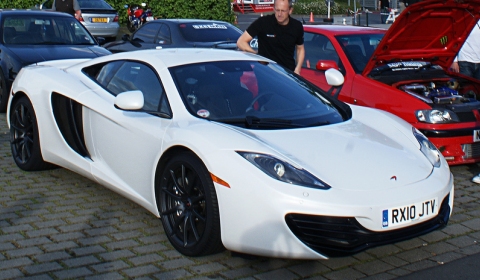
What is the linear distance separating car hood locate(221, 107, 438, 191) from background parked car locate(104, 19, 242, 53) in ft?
24.6

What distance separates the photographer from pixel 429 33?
24.3 feet

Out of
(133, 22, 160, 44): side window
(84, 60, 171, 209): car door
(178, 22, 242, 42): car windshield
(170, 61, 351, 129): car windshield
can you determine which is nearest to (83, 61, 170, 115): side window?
(84, 60, 171, 209): car door

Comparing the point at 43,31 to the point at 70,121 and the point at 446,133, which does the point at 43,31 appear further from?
the point at 446,133

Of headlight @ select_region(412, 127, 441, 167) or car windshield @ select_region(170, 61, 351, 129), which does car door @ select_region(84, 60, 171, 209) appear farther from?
headlight @ select_region(412, 127, 441, 167)

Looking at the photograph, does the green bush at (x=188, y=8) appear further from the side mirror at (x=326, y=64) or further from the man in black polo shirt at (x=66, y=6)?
the side mirror at (x=326, y=64)

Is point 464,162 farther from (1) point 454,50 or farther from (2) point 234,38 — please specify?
(2) point 234,38

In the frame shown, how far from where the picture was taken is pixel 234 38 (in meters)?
13.0

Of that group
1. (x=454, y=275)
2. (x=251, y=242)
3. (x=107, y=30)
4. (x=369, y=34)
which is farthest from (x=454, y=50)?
(x=107, y=30)

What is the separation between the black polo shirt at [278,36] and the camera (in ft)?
23.8

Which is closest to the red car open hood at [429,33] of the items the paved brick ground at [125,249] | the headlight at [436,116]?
the headlight at [436,116]

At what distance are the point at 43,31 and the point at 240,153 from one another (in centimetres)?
710

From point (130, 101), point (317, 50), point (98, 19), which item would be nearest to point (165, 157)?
point (130, 101)

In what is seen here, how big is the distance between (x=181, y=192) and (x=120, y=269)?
641mm

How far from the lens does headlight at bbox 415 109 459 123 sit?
6.83 metres
